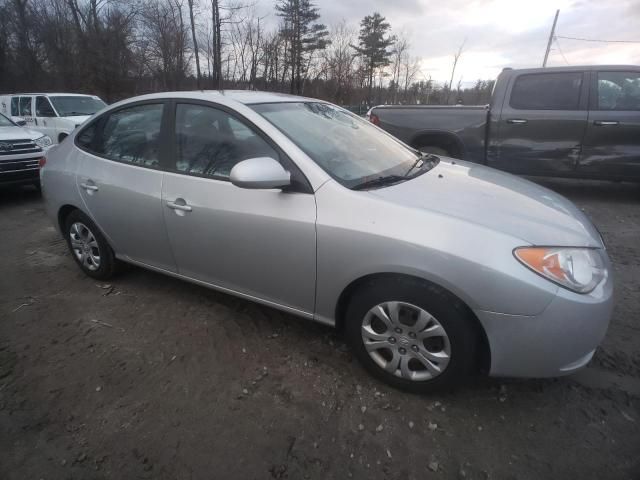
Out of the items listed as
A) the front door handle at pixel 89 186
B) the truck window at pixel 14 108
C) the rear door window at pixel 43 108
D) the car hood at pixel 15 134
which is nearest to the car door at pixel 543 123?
the front door handle at pixel 89 186

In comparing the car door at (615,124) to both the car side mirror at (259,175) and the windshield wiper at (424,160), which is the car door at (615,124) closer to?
the windshield wiper at (424,160)

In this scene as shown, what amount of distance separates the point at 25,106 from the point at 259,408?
11.0 metres

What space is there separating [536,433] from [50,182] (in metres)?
4.13

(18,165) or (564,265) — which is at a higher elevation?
(564,265)

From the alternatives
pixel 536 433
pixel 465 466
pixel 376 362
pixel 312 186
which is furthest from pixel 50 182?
pixel 536 433

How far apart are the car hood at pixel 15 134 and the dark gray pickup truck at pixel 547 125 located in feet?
→ 20.0

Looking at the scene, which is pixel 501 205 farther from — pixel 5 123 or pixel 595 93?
pixel 5 123

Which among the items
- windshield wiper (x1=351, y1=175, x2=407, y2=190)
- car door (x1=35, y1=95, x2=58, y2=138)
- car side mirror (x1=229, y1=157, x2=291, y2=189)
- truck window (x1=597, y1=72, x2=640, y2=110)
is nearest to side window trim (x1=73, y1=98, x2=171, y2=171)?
car side mirror (x1=229, y1=157, x2=291, y2=189)

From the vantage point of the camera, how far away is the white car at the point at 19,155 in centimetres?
592

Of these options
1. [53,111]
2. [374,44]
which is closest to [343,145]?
[53,111]

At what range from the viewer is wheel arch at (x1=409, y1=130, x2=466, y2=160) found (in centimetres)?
581

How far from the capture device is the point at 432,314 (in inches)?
73.6

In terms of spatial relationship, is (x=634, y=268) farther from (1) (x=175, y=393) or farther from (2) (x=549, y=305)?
(1) (x=175, y=393)

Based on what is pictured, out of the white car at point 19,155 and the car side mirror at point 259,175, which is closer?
the car side mirror at point 259,175
